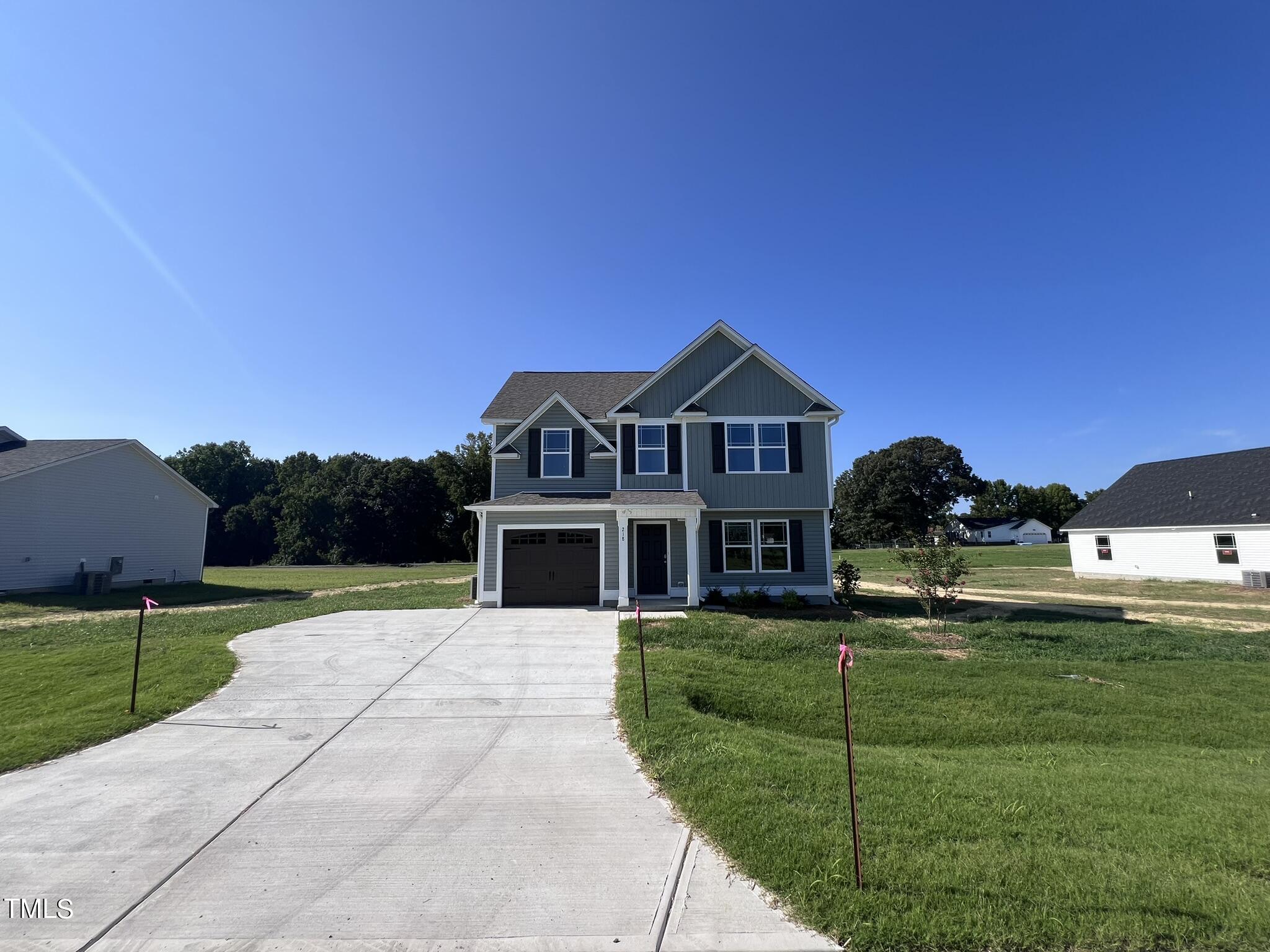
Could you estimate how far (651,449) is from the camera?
18922 mm

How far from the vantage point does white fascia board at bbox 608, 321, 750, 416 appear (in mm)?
18781

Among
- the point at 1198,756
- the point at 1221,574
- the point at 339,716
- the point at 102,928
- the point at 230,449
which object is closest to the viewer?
the point at 102,928

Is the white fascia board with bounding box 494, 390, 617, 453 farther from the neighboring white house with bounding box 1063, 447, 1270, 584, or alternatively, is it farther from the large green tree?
the large green tree

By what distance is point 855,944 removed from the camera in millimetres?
3207

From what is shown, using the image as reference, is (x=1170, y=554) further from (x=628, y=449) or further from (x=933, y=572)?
(x=628, y=449)

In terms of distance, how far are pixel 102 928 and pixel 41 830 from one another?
6.37ft

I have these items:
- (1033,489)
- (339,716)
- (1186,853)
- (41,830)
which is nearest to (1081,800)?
(1186,853)

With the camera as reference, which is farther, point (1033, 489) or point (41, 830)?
point (1033, 489)

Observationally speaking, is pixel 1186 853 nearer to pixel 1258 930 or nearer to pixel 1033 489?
pixel 1258 930

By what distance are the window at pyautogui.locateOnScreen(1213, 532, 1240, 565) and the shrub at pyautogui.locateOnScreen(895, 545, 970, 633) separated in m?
21.3

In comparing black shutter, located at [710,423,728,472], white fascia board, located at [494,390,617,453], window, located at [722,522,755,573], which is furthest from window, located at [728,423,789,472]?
white fascia board, located at [494,390,617,453]

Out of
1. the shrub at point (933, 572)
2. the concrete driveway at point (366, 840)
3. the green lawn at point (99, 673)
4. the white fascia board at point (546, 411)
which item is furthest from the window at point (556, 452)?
the concrete driveway at point (366, 840)

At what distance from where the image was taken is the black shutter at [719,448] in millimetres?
18703

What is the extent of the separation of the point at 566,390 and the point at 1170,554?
30.4 metres
